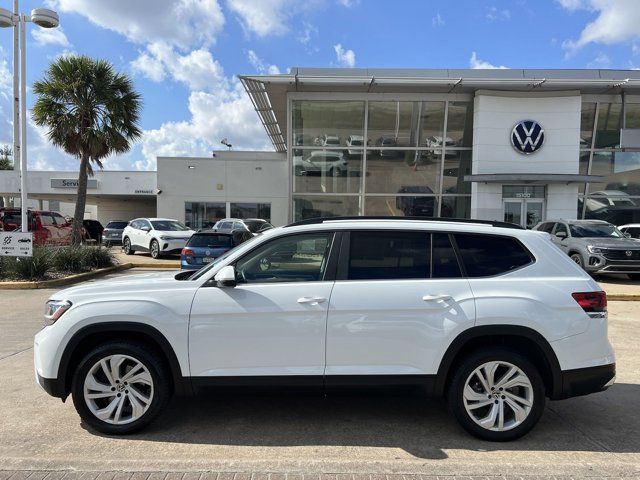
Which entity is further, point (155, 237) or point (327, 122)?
point (327, 122)

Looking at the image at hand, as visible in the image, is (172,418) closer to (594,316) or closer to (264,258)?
(264,258)

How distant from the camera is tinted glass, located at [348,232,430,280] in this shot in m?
3.82

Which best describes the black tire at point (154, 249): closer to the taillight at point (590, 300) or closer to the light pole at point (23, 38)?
the light pole at point (23, 38)

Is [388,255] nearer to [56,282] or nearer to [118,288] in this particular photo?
[118,288]

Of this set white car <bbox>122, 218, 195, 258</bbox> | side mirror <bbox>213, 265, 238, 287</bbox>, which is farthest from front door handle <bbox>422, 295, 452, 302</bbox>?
white car <bbox>122, 218, 195, 258</bbox>

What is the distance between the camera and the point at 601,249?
12484 mm

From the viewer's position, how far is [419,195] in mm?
20266

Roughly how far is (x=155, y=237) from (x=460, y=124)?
44.0 feet

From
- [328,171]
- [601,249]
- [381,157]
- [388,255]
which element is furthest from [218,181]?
[388,255]

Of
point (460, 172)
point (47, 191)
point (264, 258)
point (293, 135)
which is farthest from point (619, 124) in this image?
point (47, 191)

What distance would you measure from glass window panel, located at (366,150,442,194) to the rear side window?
643 inches

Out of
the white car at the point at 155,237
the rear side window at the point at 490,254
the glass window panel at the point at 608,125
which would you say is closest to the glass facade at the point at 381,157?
the white car at the point at 155,237

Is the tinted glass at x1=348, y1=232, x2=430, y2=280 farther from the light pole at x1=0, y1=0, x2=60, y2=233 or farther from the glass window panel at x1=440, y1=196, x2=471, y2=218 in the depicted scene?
the glass window panel at x1=440, y1=196, x2=471, y2=218

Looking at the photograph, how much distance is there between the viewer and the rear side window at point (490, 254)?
3.85 meters
